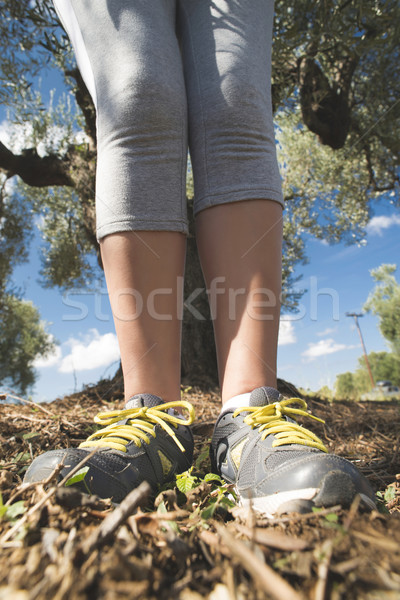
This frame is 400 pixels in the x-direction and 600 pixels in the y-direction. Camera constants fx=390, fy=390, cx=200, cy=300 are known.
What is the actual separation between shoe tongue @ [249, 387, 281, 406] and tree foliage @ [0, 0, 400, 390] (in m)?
3.05

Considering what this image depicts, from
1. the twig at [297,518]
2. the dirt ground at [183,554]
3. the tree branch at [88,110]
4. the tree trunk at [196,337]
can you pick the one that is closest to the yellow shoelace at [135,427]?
the dirt ground at [183,554]

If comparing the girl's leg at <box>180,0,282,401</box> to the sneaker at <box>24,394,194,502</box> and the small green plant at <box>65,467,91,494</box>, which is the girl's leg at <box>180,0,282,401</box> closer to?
the sneaker at <box>24,394,194,502</box>

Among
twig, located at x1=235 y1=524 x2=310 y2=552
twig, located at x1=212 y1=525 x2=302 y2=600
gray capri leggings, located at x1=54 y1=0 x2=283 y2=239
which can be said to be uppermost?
gray capri leggings, located at x1=54 y1=0 x2=283 y2=239

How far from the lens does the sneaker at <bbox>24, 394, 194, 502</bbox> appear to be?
0.88 metres

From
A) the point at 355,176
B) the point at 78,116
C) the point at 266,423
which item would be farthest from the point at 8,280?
the point at 266,423

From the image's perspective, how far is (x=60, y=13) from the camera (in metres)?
1.62

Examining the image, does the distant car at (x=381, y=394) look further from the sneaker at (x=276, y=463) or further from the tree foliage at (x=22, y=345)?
the tree foliage at (x=22, y=345)

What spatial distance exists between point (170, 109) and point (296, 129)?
864 cm

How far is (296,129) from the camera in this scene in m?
8.93

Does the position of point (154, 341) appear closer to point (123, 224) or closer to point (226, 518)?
point (123, 224)

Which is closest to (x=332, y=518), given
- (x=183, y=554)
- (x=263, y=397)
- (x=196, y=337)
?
(x=183, y=554)

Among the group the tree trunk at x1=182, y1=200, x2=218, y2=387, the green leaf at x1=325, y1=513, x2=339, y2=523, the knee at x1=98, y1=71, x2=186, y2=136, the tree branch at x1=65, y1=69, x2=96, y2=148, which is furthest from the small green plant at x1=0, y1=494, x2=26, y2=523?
the tree branch at x1=65, y1=69, x2=96, y2=148

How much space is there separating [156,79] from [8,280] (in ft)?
30.1

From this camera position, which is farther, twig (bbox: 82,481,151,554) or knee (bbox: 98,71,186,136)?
knee (bbox: 98,71,186,136)
